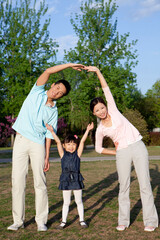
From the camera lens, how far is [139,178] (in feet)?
14.7

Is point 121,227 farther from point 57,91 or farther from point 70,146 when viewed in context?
point 57,91

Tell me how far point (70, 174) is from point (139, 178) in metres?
1.08

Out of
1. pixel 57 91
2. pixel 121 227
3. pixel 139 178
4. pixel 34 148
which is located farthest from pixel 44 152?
pixel 121 227

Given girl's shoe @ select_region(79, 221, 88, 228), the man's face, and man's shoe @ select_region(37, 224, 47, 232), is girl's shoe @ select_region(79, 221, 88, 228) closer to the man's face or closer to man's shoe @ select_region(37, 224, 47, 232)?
man's shoe @ select_region(37, 224, 47, 232)

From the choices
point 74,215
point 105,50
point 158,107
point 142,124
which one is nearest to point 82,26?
point 105,50

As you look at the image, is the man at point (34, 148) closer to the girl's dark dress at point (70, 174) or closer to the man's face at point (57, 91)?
the man's face at point (57, 91)

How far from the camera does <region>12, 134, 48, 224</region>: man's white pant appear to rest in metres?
4.57

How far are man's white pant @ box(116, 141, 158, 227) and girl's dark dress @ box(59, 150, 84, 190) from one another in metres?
0.67

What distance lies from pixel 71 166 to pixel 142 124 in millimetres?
26592

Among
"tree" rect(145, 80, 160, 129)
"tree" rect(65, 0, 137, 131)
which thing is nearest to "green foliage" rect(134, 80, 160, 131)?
"tree" rect(145, 80, 160, 129)

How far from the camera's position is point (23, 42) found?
102ft

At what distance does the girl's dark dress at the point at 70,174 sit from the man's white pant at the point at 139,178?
0.67m

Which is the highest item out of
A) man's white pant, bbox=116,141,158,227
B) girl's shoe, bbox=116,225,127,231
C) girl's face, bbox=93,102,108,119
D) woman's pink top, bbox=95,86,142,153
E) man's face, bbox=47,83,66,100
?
man's face, bbox=47,83,66,100

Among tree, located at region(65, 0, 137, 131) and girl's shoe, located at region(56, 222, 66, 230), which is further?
tree, located at region(65, 0, 137, 131)
